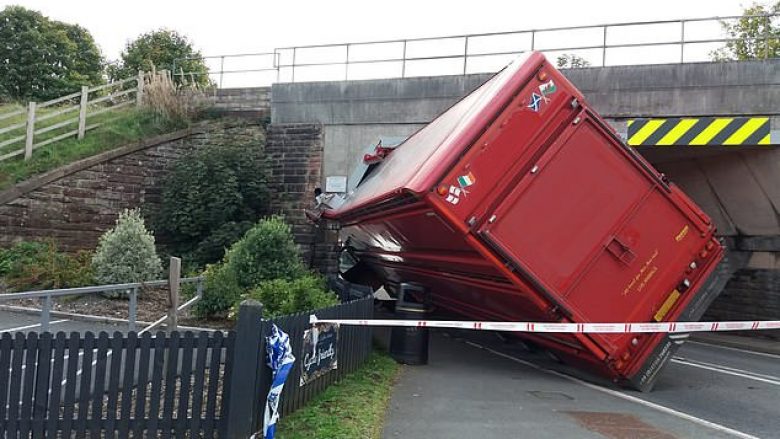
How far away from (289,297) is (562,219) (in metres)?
4.26

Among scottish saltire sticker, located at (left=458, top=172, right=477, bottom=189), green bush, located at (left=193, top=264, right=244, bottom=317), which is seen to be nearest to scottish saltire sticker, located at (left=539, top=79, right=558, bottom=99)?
scottish saltire sticker, located at (left=458, top=172, right=477, bottom=189)

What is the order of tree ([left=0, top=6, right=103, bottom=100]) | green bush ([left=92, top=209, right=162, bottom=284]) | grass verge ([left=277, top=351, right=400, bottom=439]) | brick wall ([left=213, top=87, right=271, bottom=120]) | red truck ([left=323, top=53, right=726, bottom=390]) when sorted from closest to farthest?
1. grass verge ([left=277, top=351, right=400, bottom=439])
2. red truck ([left=323, top=53, right=726, bottom=390])
3. green bush ([left=92, top=209, right=162, bottom=284])
4. brick wall ([left=213, top=87, right=271, bottom=120])
5. tree ([left=0, top=6, right=103, bottom=100])

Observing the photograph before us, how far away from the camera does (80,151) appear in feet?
51.3

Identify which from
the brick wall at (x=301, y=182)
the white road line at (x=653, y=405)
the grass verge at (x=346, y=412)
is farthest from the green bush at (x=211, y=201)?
the grass verge at (x=346, y=412)

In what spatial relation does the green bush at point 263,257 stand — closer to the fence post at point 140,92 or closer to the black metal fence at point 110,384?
the black metal fence at point 110,384

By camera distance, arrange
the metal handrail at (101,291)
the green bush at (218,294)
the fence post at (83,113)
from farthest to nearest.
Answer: the fence post at (83,113) → the green bush at (218,294) → the metal handrail at (101,291)

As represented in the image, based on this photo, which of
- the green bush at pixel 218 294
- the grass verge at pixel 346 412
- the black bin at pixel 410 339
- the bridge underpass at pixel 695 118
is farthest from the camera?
the bridge underpass at pixel 695 118

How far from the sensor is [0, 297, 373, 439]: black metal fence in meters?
4.67

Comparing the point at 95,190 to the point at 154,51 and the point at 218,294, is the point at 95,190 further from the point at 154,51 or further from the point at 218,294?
the point at 154,51

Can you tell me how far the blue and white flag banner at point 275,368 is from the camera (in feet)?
15.9

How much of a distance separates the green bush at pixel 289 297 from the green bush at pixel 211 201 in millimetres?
5800

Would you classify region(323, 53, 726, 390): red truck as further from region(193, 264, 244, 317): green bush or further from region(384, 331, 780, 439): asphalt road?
region(193, 264, 244, 317): green bush

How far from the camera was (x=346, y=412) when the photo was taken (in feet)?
18.8

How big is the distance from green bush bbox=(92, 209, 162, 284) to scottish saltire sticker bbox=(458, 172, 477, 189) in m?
7.76
